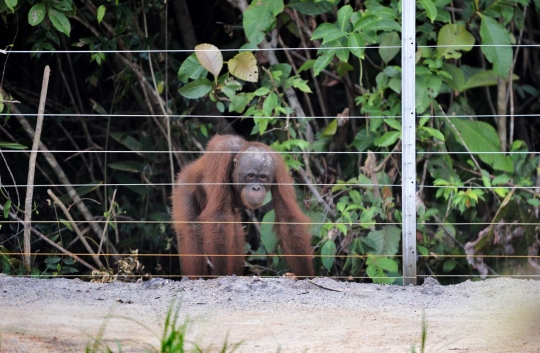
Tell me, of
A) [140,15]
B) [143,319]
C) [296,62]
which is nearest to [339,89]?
[296,62]

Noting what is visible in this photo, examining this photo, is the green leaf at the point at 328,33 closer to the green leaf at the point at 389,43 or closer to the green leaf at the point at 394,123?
the green leaf at the point at 394,123

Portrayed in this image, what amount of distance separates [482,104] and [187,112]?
94.6 inches

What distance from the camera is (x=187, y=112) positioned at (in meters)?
5.56

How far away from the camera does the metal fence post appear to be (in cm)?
388

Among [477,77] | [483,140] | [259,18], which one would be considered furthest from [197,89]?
[477,77]

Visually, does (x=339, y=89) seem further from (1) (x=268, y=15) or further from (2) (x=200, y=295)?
(2) (x=200, y=295)

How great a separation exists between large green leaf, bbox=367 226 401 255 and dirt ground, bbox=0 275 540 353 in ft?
2.85

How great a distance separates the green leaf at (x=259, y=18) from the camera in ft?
15.3

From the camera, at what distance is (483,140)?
5.17 meters

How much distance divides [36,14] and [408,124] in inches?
88.0

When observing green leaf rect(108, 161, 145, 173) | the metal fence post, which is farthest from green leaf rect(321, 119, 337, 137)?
green leaf rect(108, 161, 145, 173)

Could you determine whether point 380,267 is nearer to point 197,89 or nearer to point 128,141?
point 197,89

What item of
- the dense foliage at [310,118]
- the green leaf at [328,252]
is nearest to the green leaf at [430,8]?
the dense foliage at [310,118]

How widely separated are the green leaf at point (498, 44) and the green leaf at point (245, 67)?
4.85 feet
